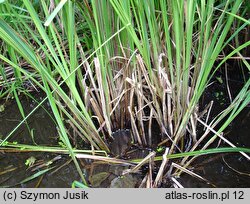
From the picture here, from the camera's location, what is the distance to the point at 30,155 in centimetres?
110

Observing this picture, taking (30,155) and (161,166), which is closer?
(161,166)

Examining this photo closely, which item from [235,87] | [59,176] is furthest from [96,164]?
[235,87]

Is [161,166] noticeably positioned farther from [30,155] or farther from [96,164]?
[30,155]

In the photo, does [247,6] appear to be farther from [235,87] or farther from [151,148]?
[151,148]

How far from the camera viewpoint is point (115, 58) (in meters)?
1.05

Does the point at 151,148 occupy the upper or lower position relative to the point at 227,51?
lower

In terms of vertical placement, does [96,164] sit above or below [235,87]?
below
